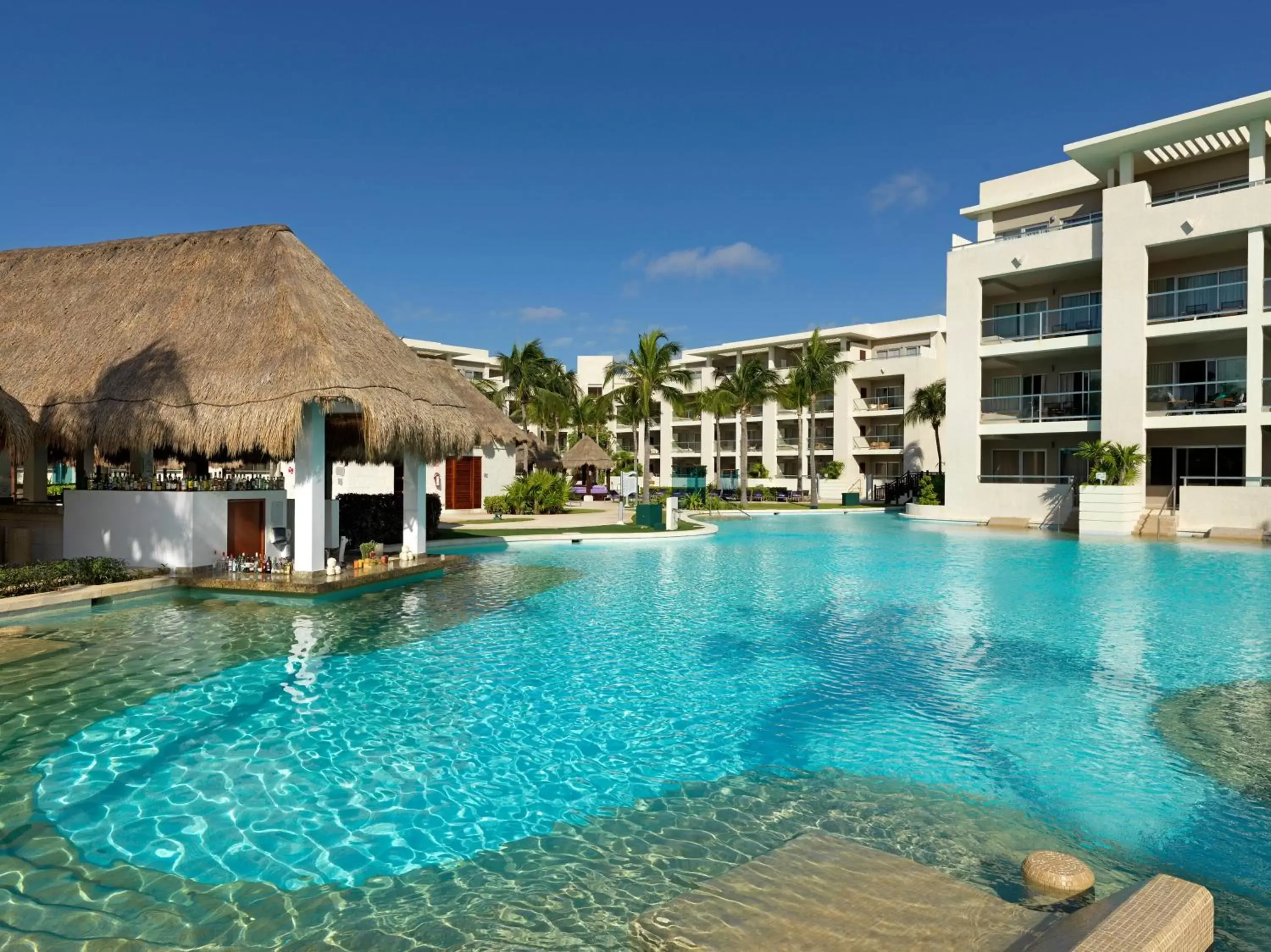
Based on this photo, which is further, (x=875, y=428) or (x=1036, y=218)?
(x=875, y=428)

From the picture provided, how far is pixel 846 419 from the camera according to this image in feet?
173

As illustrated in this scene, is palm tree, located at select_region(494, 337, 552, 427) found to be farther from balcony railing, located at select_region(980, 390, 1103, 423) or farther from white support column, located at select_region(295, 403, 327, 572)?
white support column, located at select_region(295, 403, 327, 572)

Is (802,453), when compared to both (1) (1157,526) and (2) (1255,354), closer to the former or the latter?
(1) (1157,526)

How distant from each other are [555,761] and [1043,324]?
30.0 metres

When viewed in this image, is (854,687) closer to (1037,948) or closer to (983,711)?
(983,711)

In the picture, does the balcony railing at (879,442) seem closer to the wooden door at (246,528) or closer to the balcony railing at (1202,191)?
the balcony railing at (1202,191)

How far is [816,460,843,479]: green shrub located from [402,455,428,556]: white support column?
38543mm

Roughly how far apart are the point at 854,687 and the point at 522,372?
4695 centimetres

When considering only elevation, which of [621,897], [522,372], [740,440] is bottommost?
[621,897]

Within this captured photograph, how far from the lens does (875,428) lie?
53094mm

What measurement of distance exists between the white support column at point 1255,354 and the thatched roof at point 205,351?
23.3 metres

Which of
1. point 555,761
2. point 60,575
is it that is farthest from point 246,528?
point 555,761

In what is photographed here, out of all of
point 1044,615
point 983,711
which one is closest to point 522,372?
point 1044,615

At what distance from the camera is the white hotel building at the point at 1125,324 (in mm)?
25109
